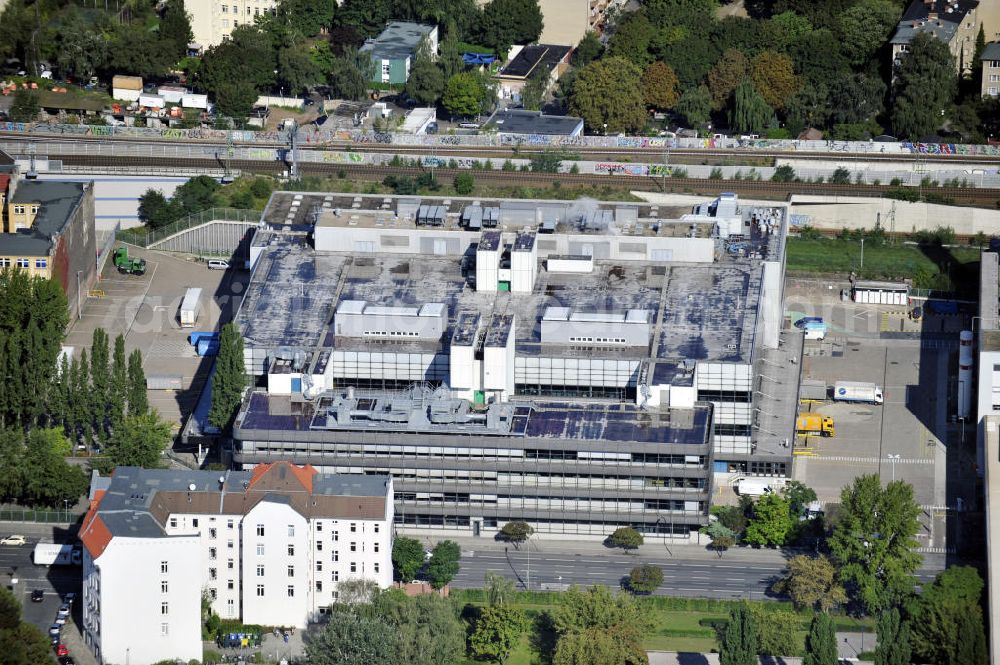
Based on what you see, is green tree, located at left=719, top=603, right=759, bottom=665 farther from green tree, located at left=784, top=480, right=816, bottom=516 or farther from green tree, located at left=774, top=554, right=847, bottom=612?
green tree, located at left=784, top=480, right=816, bottom=516

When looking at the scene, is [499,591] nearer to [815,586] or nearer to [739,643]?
[739,643]

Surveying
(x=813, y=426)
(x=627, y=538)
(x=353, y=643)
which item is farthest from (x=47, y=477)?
(x=813, y=426)

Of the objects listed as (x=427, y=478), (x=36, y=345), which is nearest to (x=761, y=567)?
(x=427, y=478)

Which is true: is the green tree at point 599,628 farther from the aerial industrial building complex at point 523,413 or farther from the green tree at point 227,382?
the green tree at point 227,382

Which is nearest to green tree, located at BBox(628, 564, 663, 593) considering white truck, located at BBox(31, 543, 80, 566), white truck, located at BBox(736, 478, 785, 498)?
white truck, located at BBox(736, 478, 785, 498)

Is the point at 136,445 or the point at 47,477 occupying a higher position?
the point at 136,445

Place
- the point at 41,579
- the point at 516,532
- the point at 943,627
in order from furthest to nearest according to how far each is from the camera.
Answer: the point at 516,532 < the point at 41,579 < the point at 943,627
